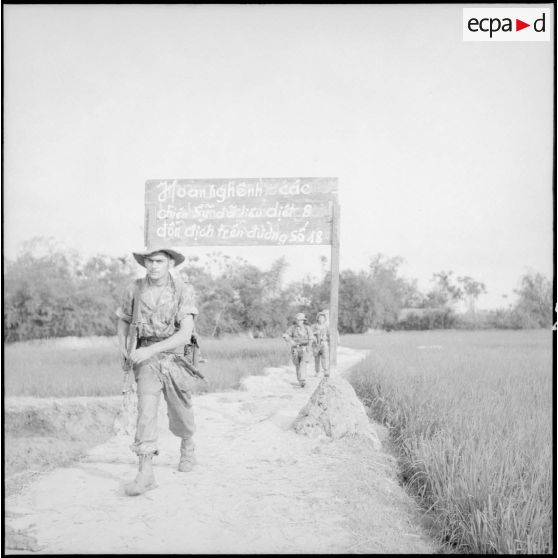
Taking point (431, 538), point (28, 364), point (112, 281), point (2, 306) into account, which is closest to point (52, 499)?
point (2, 306)

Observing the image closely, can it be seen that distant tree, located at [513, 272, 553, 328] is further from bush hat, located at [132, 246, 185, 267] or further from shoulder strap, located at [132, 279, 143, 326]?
shoulder strap, located at [132, 279, 143, 326]

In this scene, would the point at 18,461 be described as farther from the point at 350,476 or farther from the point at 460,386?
the point at 460,386

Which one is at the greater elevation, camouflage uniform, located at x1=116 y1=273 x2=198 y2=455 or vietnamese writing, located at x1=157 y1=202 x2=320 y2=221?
vietnamese writing, located at x1=157 y1=202 x2=320 y2=221

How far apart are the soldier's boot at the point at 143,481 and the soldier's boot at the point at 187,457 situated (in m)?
0.30

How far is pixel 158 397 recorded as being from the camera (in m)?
2.65

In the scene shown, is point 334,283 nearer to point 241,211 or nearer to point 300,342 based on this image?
point 241,211

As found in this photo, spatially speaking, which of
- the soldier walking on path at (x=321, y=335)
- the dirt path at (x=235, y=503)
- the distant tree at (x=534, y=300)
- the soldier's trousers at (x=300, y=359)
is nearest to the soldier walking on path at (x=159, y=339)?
the dirt path at (x=235, y=503)

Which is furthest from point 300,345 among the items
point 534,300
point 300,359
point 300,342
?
point 534,300

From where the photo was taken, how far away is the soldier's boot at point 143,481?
2445 mm

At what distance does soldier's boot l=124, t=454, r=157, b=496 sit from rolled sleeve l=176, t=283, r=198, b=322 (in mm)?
793

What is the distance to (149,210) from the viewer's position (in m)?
3.51

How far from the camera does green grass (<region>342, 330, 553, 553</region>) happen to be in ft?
6.48

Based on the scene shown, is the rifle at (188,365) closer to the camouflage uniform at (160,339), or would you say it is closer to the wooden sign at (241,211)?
the camouflage uniform at (160,339)

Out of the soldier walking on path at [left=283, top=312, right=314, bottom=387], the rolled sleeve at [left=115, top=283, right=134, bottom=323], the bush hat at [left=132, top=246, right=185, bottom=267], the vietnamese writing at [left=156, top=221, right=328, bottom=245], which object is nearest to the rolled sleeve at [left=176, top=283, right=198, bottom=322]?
the bush hat at [left=132, top=246, right=185, bottom=267]
